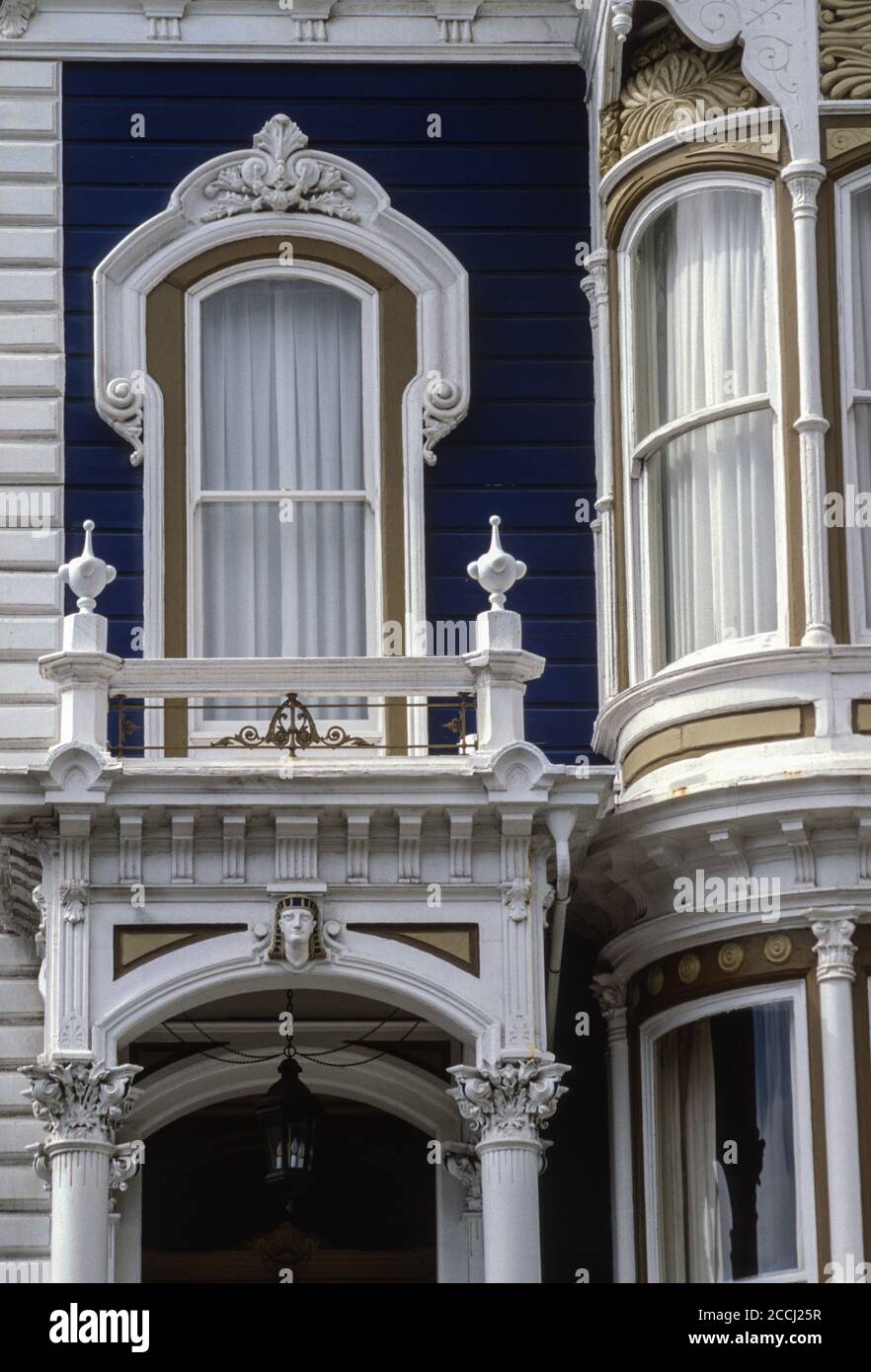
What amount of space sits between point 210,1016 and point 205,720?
1890mm

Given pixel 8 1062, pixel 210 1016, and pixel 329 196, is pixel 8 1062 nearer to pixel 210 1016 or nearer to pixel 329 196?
pixel 210 1016

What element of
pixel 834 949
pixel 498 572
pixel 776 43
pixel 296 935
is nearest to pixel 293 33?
pixel 776 43

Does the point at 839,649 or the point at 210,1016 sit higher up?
the point at 839,649

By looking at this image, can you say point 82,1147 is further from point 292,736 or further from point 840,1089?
point 840,1089

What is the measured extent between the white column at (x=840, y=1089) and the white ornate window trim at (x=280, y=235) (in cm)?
444

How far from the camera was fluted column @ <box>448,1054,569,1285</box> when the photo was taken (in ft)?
64.4

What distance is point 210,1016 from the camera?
72.5 feet

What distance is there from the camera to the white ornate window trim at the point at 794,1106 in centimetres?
2016

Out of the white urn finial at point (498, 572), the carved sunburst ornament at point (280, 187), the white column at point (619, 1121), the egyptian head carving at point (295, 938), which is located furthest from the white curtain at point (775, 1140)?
the carved sunburst ornament at point (280, 187)

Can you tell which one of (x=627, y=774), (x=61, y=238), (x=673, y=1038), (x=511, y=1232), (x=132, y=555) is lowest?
(x=511, y=1232)

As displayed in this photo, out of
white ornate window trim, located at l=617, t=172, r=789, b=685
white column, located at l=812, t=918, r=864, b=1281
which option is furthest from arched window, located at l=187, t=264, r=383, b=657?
white column, located at l=812, t=918, r=864, b=1281

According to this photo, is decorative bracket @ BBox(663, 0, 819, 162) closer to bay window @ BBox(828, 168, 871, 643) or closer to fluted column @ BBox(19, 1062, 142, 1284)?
bay window @ BBox(828, 168, 871, 643)

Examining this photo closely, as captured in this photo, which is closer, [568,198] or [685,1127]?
[685,1127]

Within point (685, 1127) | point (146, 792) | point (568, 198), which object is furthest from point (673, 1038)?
point (568, 198)
